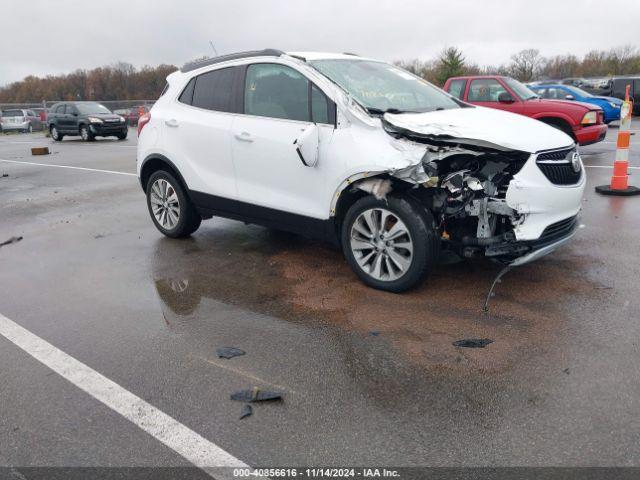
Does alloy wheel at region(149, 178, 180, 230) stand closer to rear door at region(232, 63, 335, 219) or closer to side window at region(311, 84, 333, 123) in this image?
rear door at region(232, 63, 335, 219)

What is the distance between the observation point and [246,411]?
9.95 ft

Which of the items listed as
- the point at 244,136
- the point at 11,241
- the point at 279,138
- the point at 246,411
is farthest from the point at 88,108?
the point at 246,411

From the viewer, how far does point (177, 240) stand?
21.5 feet

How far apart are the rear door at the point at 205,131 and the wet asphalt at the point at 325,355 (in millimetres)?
799

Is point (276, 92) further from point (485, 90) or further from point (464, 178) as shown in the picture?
point (485, 90)

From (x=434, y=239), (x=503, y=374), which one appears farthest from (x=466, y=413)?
(x=434, y=239)

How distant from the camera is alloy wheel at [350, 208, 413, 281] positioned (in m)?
4.42

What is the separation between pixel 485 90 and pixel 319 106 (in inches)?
344

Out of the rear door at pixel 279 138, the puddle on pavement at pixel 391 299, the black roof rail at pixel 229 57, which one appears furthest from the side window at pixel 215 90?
the puddle on pavement at pixel 391 299

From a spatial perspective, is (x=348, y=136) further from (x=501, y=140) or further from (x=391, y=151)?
(x=501, y=140)

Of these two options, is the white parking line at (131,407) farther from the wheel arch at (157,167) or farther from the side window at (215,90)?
the side window at (215,90)

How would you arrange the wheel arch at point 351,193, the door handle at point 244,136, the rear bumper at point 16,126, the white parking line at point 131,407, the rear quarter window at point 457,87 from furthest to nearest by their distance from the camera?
the rear bumper at point 16,126 → the rear quarter window at point 457,87 → the door handle at point 244,136 → the wheel arch at point 351,193 → the white parking line at point 131,407

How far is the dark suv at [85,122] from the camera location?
22781 millimetres

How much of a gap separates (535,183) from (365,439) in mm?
2374
